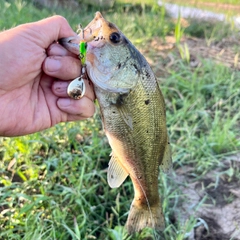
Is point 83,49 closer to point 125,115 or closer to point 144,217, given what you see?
point 125,115

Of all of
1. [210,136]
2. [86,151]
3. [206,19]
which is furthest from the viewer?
[206,19]

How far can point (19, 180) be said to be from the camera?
2.55m

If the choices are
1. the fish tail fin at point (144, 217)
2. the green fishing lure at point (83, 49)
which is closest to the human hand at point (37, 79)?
the green fishing lure at point (83, 49)

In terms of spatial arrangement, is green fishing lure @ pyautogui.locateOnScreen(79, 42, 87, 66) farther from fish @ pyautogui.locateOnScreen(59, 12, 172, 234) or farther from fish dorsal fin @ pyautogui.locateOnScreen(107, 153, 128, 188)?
fish dorsal fin @ pyautogui.locateOnScreen(107, 153, 128, 188)

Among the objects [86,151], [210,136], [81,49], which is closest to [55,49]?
[81,49]

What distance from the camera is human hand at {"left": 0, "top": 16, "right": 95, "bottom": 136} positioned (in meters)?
1.61

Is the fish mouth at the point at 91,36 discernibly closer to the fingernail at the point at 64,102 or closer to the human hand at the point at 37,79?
the human hand at the point at 37,79

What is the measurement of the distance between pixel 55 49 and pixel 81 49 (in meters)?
0.24

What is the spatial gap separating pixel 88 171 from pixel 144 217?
0.75m

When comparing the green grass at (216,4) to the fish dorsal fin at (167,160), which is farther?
the green grass at (216,4)

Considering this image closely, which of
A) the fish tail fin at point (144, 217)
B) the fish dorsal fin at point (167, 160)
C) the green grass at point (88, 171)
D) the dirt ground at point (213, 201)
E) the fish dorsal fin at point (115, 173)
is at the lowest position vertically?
the dirt ground at point (213, 201)

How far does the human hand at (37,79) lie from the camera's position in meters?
1.61

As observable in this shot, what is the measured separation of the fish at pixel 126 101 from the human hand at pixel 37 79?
0.31 ft

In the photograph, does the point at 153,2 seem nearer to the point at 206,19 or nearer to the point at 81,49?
the point at 206,19
